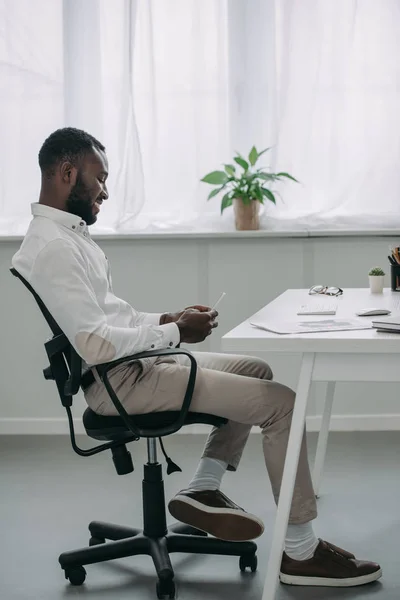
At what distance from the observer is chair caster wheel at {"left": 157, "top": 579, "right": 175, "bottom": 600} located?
2.14 metres

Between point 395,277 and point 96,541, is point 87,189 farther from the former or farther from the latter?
point 395,277

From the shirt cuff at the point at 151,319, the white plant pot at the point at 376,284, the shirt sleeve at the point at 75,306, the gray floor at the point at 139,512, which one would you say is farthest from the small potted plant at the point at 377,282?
the shirt sleeve at the point at 75,306

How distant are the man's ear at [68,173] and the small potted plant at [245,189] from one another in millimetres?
1745

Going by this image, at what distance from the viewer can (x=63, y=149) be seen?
2.22 metres

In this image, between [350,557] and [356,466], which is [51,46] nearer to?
[356,466]

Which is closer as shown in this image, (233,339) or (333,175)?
(233,339)

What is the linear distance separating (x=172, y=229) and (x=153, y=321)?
1548 millimetres

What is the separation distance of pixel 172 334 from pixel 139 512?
938 mm

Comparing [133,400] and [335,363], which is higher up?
[335,363]

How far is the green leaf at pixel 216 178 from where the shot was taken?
12.8 feet

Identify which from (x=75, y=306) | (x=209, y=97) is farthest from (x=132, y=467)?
(x=209, y=97)

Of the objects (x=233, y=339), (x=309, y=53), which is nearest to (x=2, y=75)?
(x=309, y=53)

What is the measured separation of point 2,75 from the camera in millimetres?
4016

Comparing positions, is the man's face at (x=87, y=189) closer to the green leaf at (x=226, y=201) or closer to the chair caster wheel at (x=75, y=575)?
the chair caster wheel at (x=75, y=575)
